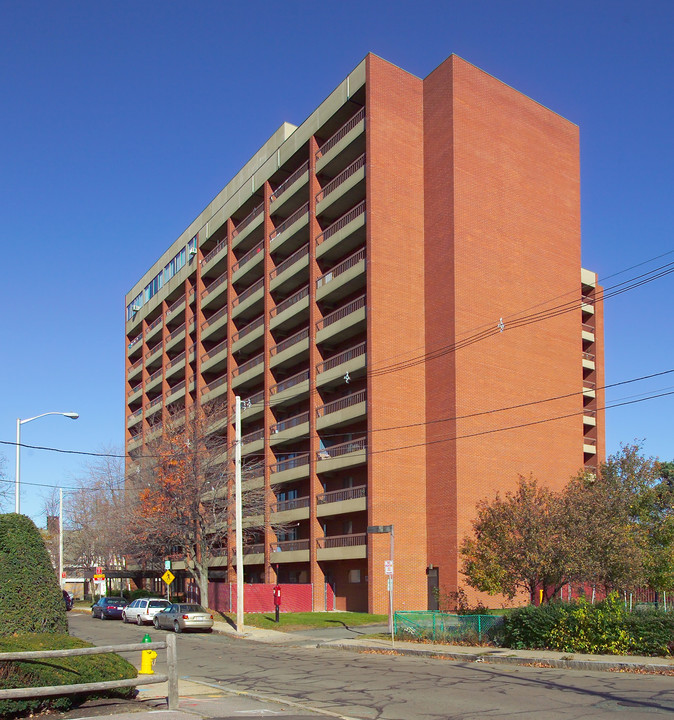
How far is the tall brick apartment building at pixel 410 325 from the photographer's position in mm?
44625

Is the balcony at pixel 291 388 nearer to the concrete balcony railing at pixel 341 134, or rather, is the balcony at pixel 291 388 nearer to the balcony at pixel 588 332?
the concrete balcony railing at pixel 341 134

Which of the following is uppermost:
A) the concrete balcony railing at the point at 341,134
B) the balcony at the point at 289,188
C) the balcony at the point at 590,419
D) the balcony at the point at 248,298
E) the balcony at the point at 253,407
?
the concrete balcony railing at the point at 341,134

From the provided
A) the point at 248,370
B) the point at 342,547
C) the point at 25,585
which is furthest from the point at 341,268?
the point at 25,585

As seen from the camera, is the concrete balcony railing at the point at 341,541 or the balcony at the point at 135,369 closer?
the concrete balcony railing at the point at 341,541

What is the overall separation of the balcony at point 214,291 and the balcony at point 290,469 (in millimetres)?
17739

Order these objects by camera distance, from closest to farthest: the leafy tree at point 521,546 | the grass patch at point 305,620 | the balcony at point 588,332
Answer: the leafy tree at point 521,546
the grass patch at point 305,620
the balcony at point 588,332

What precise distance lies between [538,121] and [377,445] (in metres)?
24.6

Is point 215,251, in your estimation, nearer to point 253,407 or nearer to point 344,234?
point 253,407

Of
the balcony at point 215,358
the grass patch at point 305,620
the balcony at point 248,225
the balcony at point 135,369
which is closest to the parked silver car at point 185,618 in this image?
the grass patch at point 305,620

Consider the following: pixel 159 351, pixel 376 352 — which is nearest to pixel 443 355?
pixel 376 352

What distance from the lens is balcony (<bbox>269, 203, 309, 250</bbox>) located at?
53.2 meters

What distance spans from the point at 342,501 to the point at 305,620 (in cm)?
811

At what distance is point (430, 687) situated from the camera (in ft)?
54.6

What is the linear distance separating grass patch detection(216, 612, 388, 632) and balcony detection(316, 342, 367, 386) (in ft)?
43.2
